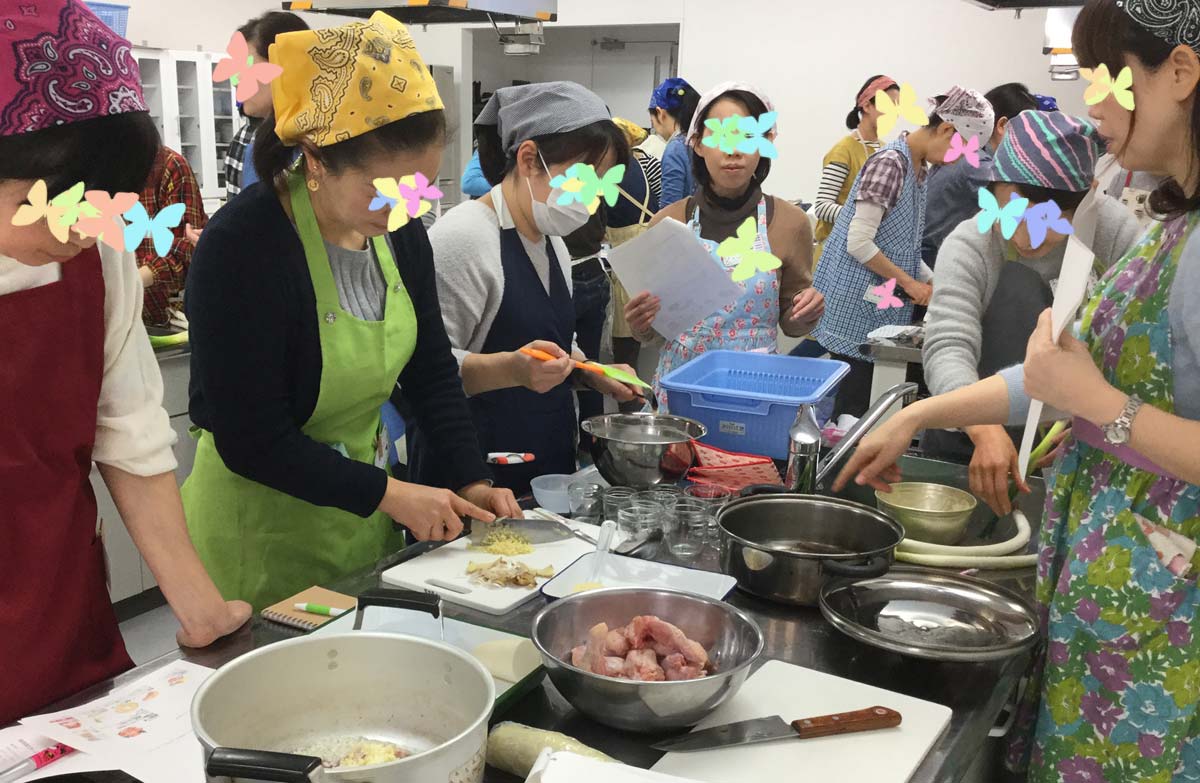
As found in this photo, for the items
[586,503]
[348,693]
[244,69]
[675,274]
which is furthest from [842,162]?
[348,693]

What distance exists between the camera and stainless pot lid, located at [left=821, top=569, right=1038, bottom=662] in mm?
1286

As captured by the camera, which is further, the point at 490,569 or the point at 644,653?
the point at 490,569

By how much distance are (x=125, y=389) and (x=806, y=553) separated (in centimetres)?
100

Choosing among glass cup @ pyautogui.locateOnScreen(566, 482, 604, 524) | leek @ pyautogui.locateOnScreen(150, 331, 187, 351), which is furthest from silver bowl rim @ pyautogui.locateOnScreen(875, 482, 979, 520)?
leek @ pyautogui.locateOnScreen(150, 331, 187, 351)

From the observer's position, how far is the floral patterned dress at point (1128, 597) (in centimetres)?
127

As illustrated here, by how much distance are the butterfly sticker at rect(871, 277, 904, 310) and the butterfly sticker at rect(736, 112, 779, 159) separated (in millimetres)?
1015

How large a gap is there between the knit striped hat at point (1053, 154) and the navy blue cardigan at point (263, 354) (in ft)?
5.06

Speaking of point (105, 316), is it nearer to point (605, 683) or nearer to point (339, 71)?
point (339, 71)

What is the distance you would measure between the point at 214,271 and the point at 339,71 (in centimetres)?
37

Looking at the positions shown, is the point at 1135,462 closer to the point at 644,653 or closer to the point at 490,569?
the point at 644,653

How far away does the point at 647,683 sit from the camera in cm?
102

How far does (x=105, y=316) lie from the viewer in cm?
126

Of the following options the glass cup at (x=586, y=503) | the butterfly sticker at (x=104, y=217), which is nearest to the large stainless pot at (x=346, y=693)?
the butterfly sticker at (x=104, y=217)

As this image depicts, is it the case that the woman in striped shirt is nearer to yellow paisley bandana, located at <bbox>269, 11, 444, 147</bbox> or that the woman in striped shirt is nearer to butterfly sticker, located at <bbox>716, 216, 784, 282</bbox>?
butterfly sticker, located at <bbox>716, 216, 784, 282</bbox>
